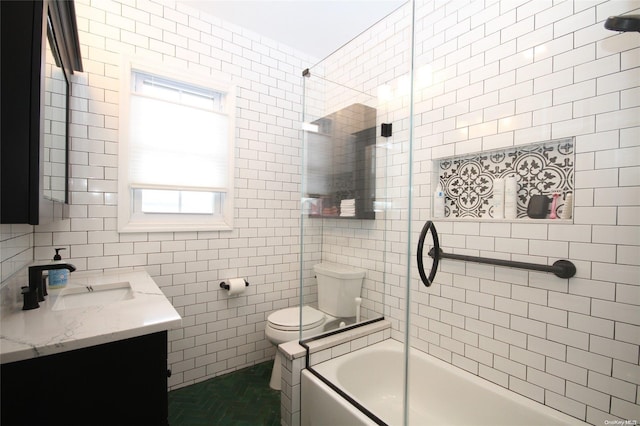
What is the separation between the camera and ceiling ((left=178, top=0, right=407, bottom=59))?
2.22m

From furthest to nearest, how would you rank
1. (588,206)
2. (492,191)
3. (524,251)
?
(492,191)
(524,251)
(588,206)

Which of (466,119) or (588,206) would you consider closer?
(588,206)

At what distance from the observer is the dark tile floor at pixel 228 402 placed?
189cm

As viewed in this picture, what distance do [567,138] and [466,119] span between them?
0.55 metres

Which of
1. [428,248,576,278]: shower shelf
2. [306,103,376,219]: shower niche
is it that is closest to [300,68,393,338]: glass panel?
[306,103,376,219]: shower niche

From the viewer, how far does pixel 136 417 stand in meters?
1.08

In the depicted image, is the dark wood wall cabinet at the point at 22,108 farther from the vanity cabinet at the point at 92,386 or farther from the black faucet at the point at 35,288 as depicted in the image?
the black faucet at the point at 35,288

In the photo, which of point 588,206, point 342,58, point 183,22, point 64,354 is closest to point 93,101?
point 183,22

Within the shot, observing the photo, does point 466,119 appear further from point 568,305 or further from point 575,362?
point 575,362

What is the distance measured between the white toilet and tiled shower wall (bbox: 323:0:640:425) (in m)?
0.38

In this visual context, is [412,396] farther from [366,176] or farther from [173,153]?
[173,153]

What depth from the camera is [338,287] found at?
227 cm

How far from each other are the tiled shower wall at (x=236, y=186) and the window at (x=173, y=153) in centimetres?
8

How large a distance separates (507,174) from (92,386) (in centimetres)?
218
